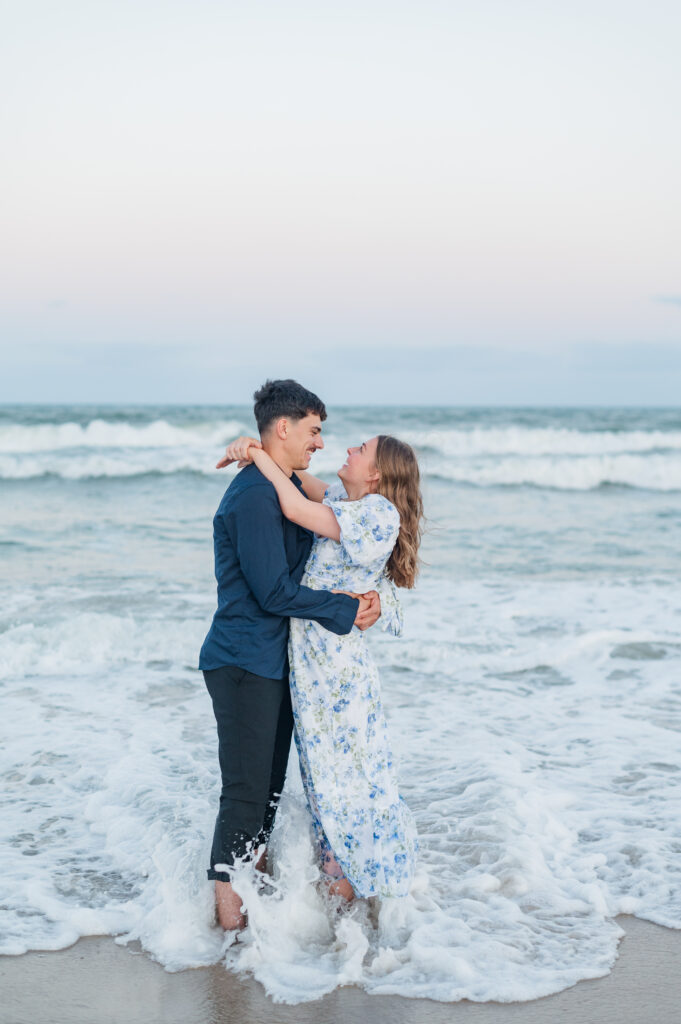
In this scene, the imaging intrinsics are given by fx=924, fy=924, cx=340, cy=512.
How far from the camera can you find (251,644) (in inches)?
133

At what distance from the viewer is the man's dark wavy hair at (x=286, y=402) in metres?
3.41

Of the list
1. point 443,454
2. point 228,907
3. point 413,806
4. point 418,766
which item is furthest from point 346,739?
point 443,454

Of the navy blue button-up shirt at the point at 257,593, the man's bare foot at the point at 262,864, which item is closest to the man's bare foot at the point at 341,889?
the man's bare foot at the point at 262,864

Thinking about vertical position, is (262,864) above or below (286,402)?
below

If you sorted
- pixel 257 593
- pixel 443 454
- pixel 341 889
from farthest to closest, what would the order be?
1. pixel 443 454
2. pixel 341 889
3. pixel 257 593

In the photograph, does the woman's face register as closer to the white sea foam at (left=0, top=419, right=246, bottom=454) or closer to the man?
the man

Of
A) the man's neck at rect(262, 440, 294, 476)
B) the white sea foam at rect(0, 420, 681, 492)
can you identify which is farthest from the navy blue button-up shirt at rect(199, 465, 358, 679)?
the white sea foam at rect(0, 420, 681, 492)

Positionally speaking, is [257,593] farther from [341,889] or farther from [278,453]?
[341,889]

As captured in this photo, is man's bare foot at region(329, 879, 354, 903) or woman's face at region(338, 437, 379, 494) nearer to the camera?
woman's face at region(338, 437, 379, 494)

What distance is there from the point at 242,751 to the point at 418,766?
213 centimetres

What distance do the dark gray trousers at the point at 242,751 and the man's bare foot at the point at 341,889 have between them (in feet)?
1.27

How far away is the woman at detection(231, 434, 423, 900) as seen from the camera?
3482 mm

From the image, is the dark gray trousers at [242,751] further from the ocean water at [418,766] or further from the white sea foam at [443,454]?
the white sea foam at [443,454]

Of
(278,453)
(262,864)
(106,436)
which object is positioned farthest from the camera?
(106,436)
